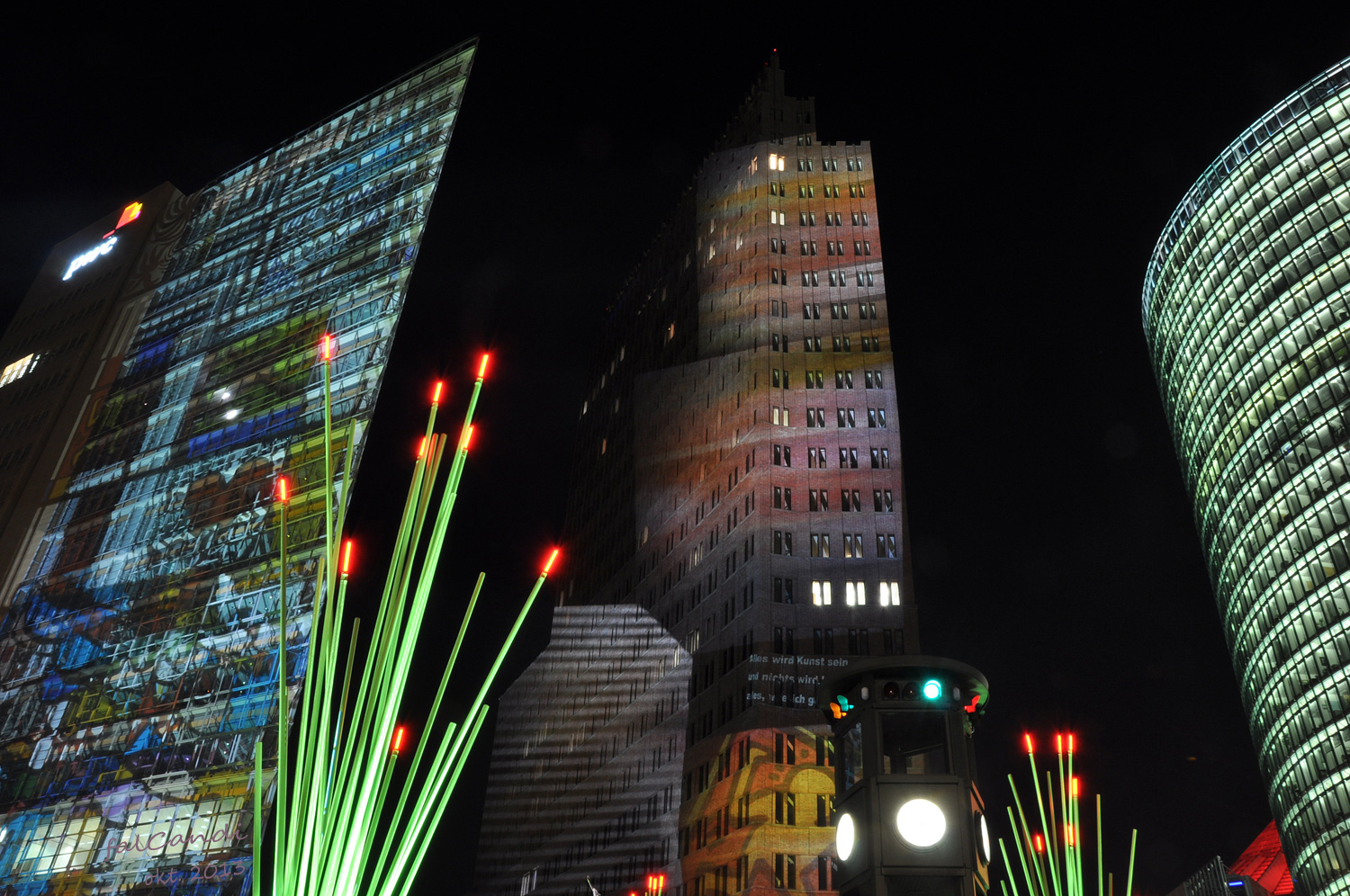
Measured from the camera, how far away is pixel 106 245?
51.3 metres

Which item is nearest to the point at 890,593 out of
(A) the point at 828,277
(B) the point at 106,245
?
(A) the point at 828,277

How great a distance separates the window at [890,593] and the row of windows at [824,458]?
340 inches

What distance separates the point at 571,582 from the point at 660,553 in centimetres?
2334

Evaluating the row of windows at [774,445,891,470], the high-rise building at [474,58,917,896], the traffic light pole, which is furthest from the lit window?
the traffic light pole

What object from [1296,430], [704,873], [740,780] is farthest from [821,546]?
[1296,430]

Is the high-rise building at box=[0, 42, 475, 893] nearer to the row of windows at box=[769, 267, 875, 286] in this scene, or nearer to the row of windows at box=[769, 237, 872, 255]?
the row of windows at box=[769, 267, 875, 286]

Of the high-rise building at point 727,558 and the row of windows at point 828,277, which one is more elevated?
the row of windows at point 828,277

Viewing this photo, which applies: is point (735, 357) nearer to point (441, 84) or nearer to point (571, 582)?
point (571, 582)

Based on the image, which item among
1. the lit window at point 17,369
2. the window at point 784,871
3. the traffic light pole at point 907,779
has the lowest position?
the traffic light pole at point 907,779

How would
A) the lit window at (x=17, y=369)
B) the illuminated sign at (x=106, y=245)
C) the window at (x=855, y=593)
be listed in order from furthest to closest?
the window at (x=855, y=593), the illuminated sign at (x=106, y=245), the lit window at (x=17, y=369)

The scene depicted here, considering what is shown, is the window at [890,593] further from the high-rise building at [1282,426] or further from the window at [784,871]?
the high-rise building at [1282,426]

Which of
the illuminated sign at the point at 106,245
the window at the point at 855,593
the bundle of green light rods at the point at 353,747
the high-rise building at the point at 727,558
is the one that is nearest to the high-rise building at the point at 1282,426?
the high-rise building at the point at 727,558

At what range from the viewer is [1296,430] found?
2805 inches

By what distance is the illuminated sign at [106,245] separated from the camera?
51031 millimetres
